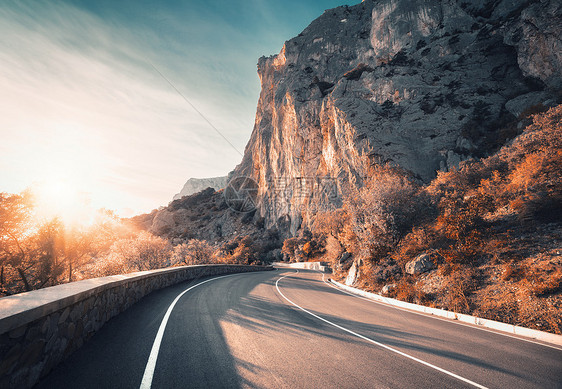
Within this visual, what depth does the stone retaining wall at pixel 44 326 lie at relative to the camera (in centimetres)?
255

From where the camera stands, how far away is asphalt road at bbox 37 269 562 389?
3.37 metres

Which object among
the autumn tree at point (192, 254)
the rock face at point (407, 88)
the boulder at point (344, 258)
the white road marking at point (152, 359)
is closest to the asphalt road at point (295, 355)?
the white road marking at point (152, 359)

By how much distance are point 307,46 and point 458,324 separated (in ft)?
225

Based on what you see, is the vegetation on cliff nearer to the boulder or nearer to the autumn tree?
the boulder

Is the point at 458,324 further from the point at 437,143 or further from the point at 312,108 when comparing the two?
the point at 312,108

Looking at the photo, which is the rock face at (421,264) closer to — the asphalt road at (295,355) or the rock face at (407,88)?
the asphalt road at (295,355)

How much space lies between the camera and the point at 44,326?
315cm

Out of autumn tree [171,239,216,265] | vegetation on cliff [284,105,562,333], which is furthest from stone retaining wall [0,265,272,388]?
autumn tree [171,239,216,265]

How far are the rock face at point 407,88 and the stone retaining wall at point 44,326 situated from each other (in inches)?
1379

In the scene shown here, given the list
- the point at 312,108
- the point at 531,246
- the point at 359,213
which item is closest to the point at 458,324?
the point at 531,246

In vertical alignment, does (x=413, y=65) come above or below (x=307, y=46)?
below

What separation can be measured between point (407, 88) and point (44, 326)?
4575 cm

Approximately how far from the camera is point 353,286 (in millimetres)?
14594

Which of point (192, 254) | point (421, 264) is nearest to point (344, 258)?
point (421, 264)
